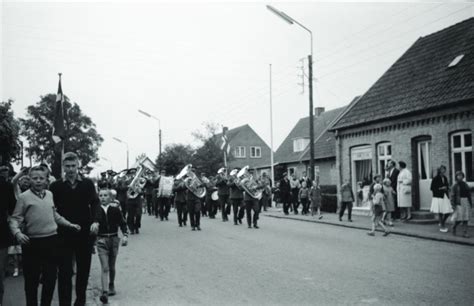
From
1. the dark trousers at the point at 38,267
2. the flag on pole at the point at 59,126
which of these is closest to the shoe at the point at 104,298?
the dark trousers at the point at 38,267

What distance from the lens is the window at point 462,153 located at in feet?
57.6

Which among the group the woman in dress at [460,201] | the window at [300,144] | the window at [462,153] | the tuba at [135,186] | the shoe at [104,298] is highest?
the window at [300,144]

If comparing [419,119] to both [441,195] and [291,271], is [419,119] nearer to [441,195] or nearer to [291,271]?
[441,195]

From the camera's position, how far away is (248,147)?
230ft

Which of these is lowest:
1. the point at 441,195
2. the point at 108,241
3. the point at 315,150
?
the point at 108,241

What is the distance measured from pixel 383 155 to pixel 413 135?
8.10 ft

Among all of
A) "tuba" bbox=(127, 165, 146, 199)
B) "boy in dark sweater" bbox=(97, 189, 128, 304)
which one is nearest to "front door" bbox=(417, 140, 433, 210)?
"tuba" bbox=(127, 165, 146, 199)

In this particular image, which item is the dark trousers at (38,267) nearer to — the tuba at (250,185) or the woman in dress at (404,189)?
the tuba at (250,185)

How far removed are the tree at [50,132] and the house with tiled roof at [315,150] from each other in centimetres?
3064

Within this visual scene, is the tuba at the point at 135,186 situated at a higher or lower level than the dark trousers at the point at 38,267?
higher

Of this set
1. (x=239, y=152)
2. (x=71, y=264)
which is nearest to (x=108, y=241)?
(x=71, y=264)

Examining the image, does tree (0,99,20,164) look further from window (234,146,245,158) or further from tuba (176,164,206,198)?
window (234,146,245,158)

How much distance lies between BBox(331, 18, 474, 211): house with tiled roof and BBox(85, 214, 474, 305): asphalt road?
20.5 ft

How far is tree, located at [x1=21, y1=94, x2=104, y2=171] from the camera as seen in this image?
66.2 meters
